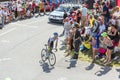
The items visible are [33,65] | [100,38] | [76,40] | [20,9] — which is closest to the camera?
[33,65]

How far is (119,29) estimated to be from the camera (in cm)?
1909

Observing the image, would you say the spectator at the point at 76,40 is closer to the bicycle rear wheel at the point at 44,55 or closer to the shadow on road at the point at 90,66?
the shadow on road at the point at 90,66

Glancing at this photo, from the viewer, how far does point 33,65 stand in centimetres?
1747

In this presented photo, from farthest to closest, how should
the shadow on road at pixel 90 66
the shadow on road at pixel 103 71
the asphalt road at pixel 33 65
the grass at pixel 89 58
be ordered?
1. the grass at pixel 89 58
2. the shadow on road at pixel 90 66
3. the shadow on road at pixel 103 71
4. the asphalt road at pixel 33 65

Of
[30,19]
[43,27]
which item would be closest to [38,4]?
[30,19]

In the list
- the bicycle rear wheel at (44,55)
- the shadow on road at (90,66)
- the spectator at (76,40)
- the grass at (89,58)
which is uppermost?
the spectator at (76,40)

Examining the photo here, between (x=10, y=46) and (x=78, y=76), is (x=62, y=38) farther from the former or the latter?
(x=78, y=76)

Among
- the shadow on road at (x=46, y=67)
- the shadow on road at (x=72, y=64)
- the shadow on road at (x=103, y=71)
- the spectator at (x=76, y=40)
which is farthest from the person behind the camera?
the spectator at (x=76, y=40)

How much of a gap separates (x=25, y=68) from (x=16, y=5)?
14345 millimetres

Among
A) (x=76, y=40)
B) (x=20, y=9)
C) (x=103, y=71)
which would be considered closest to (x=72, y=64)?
(x=76, y=40)

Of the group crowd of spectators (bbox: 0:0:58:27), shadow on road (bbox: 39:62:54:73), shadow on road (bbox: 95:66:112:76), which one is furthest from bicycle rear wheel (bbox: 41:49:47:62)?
crowd of spectators (bbox: 0:0:58:27)

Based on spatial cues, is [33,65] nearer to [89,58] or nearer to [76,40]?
[76,40]

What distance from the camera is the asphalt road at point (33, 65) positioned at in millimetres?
15789

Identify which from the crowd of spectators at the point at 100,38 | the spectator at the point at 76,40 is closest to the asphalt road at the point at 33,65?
the spectator at the point at 76,40
